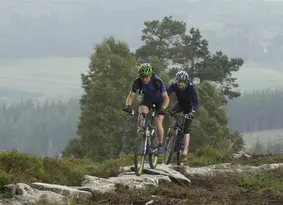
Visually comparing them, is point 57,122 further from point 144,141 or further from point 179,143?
point 144,141

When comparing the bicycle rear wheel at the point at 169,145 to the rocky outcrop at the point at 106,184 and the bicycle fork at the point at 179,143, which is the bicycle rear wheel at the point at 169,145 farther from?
the rocky outcrop at the point at 106,184

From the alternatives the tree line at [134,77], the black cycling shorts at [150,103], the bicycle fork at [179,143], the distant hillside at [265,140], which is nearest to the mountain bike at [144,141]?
the black cycling shorts at [150,103]

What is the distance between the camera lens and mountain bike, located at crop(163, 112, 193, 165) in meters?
14.7

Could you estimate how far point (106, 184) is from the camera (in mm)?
11281

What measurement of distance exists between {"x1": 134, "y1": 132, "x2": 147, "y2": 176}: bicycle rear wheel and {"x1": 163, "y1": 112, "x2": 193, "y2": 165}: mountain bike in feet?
6.81

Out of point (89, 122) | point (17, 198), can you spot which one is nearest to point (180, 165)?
point (17, 198)

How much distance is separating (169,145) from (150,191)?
13.5ft

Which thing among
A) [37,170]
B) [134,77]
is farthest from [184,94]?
[134,77]

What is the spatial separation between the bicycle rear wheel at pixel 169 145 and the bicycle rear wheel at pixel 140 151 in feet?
7.15

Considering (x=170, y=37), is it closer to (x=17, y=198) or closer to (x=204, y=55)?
(x=204, y=55)

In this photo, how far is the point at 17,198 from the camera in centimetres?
953

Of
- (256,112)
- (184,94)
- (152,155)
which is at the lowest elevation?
(152,155)

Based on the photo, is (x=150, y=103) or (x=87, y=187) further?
(x=150, y=103)

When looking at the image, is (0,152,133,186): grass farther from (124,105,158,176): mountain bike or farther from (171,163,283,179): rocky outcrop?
(171,163,283,179): rocky outcrop
